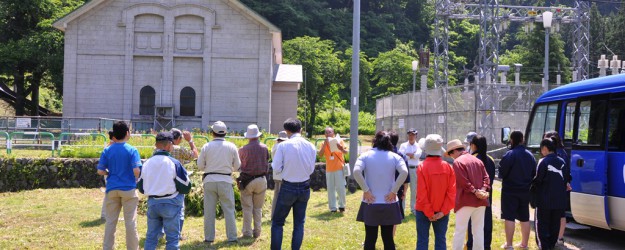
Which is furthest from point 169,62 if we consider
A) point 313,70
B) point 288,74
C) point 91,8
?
point 313,70

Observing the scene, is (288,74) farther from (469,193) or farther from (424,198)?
(424,198)

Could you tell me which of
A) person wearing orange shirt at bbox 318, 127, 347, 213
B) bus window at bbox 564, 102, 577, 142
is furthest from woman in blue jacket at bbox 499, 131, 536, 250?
person wearing orange shirt at bbox 318, 127, 347, 213

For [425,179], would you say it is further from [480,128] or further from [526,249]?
[480,128]

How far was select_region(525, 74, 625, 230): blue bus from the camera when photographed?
10391 mm

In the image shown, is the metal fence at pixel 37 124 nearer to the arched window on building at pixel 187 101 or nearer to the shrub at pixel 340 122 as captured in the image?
the arched window on building at pixel 187 101

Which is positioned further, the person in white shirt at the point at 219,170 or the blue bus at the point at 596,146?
the blue bus at the point at 596,146

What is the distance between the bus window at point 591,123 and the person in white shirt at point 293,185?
16.4 feet

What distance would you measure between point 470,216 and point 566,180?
2140 mm

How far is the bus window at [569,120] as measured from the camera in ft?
39.4

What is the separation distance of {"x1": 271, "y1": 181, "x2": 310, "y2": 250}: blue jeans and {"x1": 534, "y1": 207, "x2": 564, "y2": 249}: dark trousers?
3.65 meters

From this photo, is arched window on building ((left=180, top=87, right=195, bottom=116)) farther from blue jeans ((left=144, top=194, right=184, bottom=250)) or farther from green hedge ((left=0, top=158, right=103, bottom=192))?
blue jeans ((left=144, top=194, right=184, bottom=250))

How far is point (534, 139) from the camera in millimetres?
13672

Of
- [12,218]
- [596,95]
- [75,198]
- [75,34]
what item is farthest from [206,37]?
[596,95]

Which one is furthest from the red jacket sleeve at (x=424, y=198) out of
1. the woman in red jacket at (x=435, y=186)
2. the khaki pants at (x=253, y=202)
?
the khaki pants at (x=253, y=202)
